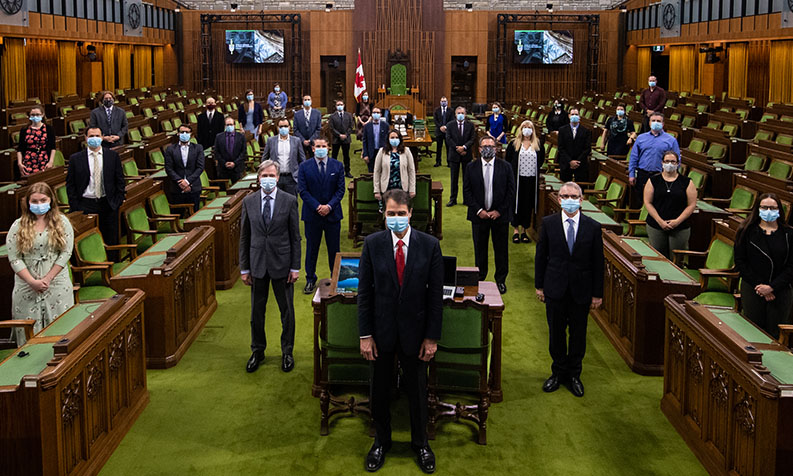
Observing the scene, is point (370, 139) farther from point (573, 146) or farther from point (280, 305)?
point (280, 305)

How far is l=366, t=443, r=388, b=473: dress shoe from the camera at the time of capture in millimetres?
4664

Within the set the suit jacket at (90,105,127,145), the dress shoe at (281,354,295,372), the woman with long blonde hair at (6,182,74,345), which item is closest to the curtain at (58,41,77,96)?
the suit jacket at (90,105,127,145)

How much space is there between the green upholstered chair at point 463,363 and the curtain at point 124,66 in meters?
22.4

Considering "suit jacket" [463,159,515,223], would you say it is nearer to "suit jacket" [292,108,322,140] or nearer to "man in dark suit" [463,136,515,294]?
"man in dark suit" [463,136,515,294]

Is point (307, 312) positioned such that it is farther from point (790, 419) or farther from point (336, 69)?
point (336, 69)

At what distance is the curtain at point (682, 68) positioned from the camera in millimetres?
24469

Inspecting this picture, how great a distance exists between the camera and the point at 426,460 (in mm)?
4648

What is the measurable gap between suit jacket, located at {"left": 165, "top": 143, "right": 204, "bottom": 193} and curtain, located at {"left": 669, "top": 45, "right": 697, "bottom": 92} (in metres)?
18.7

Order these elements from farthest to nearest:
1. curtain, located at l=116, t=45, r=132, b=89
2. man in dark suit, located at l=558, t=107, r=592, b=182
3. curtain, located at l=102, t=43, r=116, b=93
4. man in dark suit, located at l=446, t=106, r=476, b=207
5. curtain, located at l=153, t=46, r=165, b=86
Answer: curtain, located at l=153, t=46, r=165, b=86
curtain, located at l=116, t=45, r=132, b=89
curtain, located at l=102, t=43, r=116, b=93
man in dark suit, located at l=446, t=106, r=476, b=207
man in dark suit, located at l=558, t=107, r=592, b=182

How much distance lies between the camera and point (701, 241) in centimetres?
846

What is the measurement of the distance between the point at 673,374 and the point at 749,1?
16591 millimetres

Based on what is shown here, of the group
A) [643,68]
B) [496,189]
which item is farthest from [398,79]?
[496,189]

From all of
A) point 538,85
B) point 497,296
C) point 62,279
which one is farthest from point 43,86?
point 497,296

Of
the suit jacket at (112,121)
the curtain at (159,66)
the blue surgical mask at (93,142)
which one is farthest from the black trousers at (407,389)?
the curtain at (159,66)
